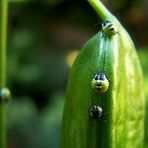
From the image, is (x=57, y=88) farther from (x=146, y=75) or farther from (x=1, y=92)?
(x=1, y=92)

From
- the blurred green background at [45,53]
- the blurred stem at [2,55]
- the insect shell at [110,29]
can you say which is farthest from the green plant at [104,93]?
the blurred green background at [45,53]

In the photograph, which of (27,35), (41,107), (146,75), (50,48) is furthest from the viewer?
(50,48)

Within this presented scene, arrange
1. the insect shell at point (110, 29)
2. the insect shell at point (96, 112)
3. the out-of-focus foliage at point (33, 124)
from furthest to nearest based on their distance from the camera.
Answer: the out-of-focus foliage at point (33, 124), the insect shell at point (110, 29), the insect shell at point (96, 112)

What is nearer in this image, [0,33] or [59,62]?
[0,33]

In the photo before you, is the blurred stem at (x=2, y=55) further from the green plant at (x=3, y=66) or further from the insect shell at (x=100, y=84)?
the insect shell at (x=100, y=84)

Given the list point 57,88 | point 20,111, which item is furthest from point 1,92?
point 57,88

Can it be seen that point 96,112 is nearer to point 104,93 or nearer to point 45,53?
point 104,93

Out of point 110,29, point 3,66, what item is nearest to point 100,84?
point 110,29
